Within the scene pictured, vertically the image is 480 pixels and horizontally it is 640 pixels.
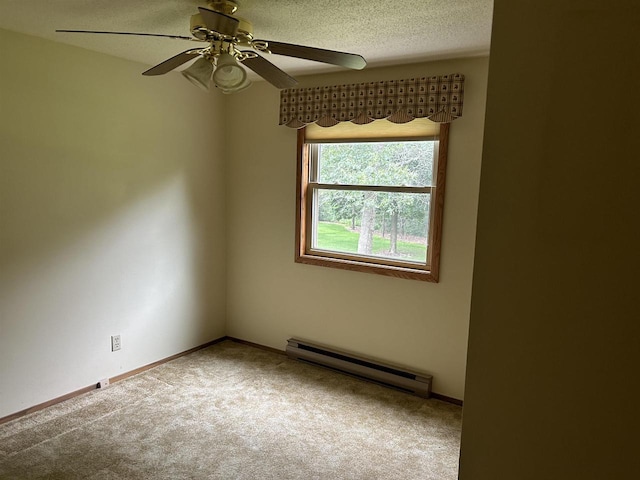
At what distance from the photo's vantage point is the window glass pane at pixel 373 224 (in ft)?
11.0

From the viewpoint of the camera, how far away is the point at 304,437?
2.69 meters

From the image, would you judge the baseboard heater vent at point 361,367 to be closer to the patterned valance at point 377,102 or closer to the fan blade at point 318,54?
the patterned valance at point 377,102

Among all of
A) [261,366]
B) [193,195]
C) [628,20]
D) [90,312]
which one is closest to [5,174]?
[90,312]

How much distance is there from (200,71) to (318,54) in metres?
0.54

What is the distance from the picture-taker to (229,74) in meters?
1.93

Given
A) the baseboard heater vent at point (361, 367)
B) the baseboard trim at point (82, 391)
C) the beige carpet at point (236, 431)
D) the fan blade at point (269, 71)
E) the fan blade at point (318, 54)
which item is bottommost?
the beige carpet at point (236, 431)

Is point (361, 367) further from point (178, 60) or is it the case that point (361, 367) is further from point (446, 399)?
point (178, 60)

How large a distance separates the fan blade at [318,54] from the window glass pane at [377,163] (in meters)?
1.37

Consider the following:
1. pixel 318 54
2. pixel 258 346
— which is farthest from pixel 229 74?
pixel 258 346

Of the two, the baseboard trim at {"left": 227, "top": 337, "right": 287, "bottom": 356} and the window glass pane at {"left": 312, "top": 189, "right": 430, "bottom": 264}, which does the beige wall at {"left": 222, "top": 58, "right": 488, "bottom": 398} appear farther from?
the window glass pane at {"left": 312, "top": 189, "right": 430, "bottom": 264}

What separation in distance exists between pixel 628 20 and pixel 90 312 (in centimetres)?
338

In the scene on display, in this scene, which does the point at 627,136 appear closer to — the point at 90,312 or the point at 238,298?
the point at 90,312

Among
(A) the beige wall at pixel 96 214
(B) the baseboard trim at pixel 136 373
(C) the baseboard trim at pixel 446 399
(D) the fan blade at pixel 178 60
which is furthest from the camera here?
(C) the baseboard trim at pixel 446 399

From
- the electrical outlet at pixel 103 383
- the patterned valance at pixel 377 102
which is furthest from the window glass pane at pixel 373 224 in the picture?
the electrical outlet at pixel 103 383
